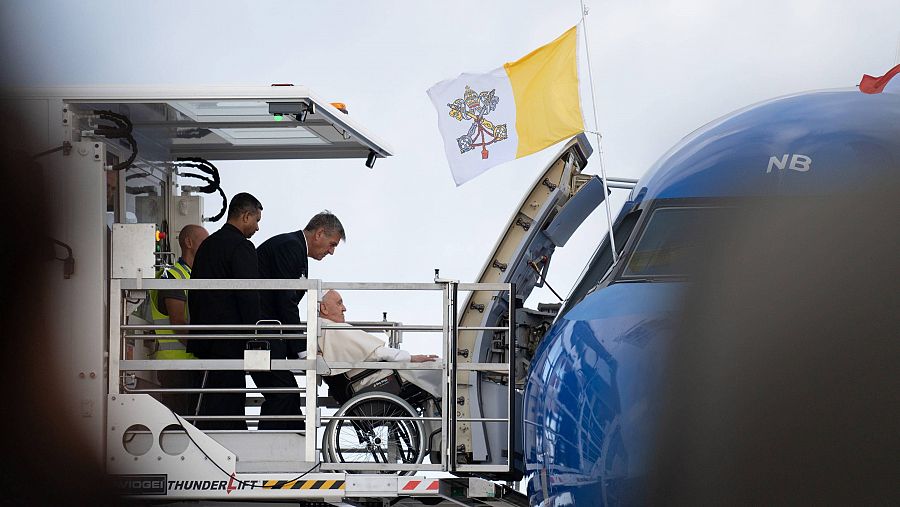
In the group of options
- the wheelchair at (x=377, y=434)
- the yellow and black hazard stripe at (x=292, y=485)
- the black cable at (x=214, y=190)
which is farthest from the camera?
the black cable at (x=214, y=190)

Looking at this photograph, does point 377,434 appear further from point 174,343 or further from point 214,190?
point 214,190

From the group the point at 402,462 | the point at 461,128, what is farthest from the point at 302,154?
the point at 402,462

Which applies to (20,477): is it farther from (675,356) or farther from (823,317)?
(823,317)

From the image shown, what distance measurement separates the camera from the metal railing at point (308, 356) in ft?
23.1

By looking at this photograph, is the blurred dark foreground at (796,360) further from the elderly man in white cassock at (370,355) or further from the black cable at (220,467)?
the elderly man in white cassock at (370,355)

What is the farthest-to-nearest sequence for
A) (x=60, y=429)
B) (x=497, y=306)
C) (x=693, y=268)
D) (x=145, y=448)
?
1. (x=497, y=306)
2. (x=145, y=448)
3. (x=60, y=429)
4. (x=693, y=268)

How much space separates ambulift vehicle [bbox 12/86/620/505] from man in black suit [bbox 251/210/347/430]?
0.17 metres

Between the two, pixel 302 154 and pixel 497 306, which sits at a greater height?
pixel 302 154

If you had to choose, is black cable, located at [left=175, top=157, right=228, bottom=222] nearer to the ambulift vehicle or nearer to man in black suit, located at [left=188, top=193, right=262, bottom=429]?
the ambulift vehicle

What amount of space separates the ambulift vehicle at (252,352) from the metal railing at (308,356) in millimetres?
11

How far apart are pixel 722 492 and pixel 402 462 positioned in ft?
21.9

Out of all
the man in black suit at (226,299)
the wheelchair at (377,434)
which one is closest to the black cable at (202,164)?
the man in black suit at (226,299)

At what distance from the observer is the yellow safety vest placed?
7.68 metres

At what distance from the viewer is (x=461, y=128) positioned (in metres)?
7.87
